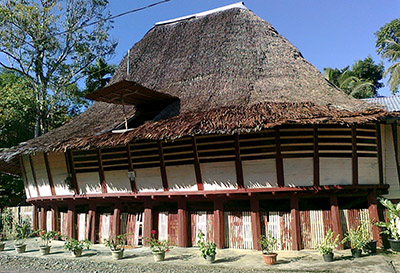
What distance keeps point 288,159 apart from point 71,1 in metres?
16.9

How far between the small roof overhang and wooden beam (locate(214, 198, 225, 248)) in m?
4.21

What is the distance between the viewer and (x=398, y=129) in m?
10.1

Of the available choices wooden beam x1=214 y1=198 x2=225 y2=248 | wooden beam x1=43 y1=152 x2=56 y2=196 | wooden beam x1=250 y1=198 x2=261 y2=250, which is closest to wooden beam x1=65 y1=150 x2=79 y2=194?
wooden beam x1=43 y1=152 x2=56 y2=196

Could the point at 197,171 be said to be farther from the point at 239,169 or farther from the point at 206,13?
the point at 206,13

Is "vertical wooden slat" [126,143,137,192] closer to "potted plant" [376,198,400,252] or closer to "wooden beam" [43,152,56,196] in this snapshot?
"wooden beam" [43,152,56,196]

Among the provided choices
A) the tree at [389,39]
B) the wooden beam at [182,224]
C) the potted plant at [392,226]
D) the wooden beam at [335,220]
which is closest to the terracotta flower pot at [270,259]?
the wooden beam at [335,220]

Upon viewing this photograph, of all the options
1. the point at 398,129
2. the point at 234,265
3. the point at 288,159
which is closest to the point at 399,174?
the point at 398,129

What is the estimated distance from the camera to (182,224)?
10.3m

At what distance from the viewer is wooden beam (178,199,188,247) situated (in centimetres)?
1020

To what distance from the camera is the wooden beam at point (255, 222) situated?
372 inches

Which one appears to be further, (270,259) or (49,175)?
(49,175)

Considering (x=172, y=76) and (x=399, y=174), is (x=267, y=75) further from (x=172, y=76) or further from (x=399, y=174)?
(x=399, y=174)

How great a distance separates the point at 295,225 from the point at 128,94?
6698 mm

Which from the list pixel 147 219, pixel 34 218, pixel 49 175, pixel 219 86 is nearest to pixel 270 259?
pixel 147 219
